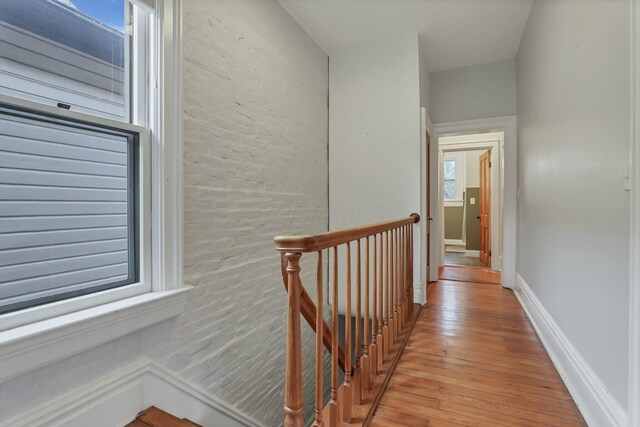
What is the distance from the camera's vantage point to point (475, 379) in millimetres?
1839

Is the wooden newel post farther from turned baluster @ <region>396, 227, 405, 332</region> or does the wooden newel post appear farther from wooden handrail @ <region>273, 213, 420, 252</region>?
turned baluster @ <region>396, 227, 405, 332</region>

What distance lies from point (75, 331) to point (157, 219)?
1.97ft

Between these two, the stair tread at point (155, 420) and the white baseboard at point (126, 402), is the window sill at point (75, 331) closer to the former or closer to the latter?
the white baseboard at point (126, 402)

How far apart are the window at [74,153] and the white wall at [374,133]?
2116 millimetres

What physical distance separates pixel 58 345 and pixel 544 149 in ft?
9.95

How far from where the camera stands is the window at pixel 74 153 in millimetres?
1201

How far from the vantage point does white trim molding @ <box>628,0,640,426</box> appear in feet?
3.51

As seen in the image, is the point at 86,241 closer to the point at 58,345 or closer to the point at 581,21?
the point at 58,345

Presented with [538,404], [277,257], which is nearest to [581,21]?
[538,404]

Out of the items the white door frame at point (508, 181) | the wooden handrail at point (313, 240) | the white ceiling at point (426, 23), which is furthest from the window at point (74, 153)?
the white door frame at point (508, 181)

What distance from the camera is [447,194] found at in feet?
25.5

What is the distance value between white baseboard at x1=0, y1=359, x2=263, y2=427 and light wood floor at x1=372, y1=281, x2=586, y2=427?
1.02 metres

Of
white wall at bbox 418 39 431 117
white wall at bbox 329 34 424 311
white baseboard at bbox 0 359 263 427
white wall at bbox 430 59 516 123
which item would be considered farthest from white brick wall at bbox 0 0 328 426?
white wall at bbox 430 59 516 123

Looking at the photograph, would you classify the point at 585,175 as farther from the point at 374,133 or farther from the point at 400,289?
the point at 374,133
